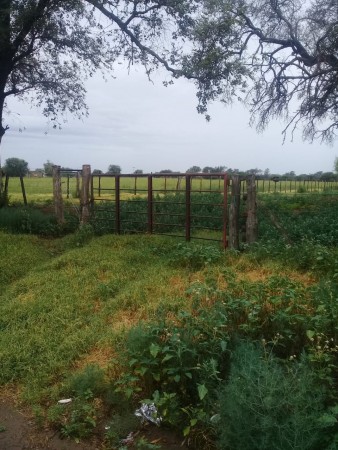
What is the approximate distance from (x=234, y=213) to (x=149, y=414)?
5.16 m

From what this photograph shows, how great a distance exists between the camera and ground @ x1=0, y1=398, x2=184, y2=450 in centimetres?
424

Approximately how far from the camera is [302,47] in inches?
593

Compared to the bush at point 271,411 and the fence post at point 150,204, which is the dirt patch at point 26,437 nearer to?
the bush at point 271,411

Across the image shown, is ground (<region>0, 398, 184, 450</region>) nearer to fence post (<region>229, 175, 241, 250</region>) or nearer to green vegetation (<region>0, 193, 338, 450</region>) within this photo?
green vegetation (<region>0, 193, 338, 450</region>)

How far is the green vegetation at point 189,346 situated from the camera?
373cm

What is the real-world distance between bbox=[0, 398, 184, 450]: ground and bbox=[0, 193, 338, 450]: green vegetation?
9 centimetres

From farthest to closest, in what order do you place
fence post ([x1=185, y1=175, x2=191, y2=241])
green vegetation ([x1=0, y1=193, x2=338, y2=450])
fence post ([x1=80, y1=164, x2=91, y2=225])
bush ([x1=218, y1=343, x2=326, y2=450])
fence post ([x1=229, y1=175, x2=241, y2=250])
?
1. fence post ([x1=80, y1=164, x2=91, y2=225])
2. fence post ([x1=185, y1=175, x2=191, y2=241])
3. fence post ([x1=229, y1=175, x2=241, y2=250])
4. green vegetation ([x1=0, y1=193, x2=338, y2=450])
5. bush ([x1=218, y1=343, x2=326, y2=450])

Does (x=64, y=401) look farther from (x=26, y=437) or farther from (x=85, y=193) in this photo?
(x=85, y=193)

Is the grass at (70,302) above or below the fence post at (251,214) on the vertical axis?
below

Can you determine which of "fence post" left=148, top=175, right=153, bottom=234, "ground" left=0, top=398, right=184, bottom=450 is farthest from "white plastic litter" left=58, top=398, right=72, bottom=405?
"fence post" left=148, top=175, right=153, bottom=234

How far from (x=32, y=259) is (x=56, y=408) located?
18.4 feet

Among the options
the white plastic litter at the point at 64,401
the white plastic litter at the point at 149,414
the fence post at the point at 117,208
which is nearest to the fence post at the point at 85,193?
the fence post at the point at 117,208

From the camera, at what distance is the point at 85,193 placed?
1214 centimetres

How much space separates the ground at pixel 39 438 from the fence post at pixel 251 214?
5.14 meters
